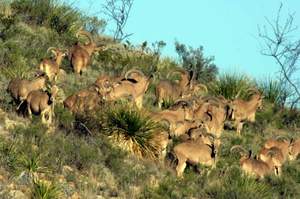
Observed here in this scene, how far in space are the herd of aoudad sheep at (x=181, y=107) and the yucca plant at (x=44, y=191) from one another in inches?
143

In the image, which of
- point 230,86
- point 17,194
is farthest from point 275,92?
point 17,194

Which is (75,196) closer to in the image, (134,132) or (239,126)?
(134,132)

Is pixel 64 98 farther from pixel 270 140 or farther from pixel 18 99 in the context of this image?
pixel 270 140

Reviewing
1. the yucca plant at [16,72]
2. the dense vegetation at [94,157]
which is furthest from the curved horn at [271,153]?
the yucca plant at [16,72]

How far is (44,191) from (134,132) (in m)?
4.82

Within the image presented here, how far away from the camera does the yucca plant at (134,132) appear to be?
960 inches

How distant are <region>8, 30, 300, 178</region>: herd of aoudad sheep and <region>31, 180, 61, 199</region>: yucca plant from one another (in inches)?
143

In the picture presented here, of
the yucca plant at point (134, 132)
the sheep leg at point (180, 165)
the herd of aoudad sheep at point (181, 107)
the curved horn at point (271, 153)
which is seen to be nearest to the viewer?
the sheep leg at point (180, 165)

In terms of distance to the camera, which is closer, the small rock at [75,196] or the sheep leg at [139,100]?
the small rock at [75,196]

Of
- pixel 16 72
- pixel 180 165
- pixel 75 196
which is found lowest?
pixel 75 196

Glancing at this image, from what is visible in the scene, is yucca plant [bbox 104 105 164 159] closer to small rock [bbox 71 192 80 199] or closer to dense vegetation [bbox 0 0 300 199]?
dense vegetation [bbox 0 0 300 199]

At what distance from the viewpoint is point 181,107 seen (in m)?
27.3

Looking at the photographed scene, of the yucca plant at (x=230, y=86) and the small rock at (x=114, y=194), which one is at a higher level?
the yucca plant at (x=230, y=86)

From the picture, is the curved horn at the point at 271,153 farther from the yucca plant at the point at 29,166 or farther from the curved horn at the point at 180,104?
the yucca plant at the point at 29,166
